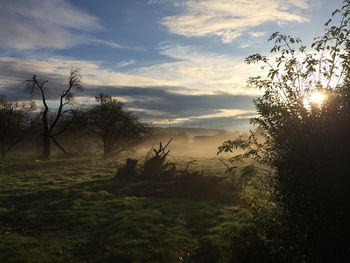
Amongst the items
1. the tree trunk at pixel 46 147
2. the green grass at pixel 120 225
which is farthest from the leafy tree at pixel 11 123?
the green grass at pixel 120 225

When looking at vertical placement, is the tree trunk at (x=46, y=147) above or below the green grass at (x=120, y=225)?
above

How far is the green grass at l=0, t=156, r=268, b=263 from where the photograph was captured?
44.8ft

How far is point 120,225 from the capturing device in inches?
673

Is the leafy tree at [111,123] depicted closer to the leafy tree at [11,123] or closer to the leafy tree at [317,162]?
the leafy tree at [11,123]

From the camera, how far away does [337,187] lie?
998cm

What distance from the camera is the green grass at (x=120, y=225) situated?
13.7m

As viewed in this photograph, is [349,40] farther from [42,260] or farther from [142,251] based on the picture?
[42,260]

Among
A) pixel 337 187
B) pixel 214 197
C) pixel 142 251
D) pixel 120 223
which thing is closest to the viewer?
pixel 337 187

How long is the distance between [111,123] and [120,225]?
42.0m

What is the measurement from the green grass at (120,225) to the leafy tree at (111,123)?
30.2 m

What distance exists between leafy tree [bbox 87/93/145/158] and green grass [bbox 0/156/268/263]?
3024 cm

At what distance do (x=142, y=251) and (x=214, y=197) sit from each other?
36.5 ft

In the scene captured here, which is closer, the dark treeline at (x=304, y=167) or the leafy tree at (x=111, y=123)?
the dark treeline at (x=304, y=167)

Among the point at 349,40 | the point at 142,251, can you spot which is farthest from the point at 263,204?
the point at 349,40
